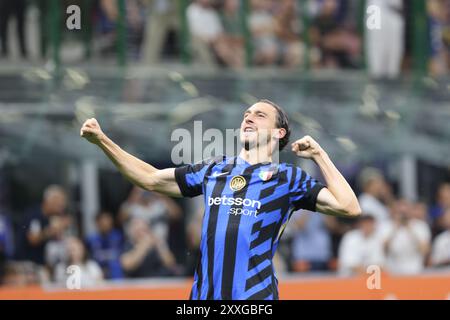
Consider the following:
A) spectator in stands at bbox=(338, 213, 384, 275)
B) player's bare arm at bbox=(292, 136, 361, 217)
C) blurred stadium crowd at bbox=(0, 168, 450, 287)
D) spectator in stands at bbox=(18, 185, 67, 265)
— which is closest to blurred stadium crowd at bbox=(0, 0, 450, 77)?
blurred stadium crowd at bbox=(0, 168, 450, 287)

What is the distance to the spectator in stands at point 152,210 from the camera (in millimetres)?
12164

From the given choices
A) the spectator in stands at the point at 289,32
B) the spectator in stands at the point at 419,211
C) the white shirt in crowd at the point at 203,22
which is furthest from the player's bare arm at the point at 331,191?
the spectator in stands at the point at 289,32

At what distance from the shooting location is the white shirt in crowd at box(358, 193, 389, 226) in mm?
12633

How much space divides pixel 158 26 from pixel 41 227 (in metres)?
4.32

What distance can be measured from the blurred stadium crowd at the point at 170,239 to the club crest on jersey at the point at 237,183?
→ 16.6 ft

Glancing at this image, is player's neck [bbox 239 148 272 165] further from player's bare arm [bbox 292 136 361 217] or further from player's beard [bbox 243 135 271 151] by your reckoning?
player's bare arm [bbox 292 136 361 217]

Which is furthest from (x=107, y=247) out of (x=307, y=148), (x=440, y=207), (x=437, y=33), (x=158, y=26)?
(x=437, y=33)

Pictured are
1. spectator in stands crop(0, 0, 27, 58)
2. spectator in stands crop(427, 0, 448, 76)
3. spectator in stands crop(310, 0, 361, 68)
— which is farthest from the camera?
spectator in stands crop(427, 0, 448, 76)

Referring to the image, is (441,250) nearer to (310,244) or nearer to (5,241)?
(310,244)

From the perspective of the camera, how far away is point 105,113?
13094 millimetres

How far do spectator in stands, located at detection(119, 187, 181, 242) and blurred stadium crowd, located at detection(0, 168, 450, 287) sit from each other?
0.5 inches

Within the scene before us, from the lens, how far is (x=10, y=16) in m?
13.7
